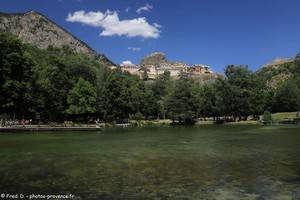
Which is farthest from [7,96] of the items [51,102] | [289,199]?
[289,199]

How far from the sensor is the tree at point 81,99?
10969 centimetres

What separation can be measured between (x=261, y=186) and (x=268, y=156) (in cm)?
1222

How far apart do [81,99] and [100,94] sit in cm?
1067

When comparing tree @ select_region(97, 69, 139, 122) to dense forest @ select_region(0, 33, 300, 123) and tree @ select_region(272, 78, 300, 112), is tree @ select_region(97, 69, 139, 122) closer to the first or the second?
dense forest @ select_region(0, 33, 300, 123)

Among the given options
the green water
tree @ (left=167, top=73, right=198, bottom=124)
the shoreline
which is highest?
tree @ (left=167, top=73, right=198, bottom=124)

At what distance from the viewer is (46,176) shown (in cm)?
2072

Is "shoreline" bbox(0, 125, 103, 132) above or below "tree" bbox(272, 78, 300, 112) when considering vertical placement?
below

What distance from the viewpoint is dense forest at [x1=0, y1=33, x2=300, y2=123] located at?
84.8 metres

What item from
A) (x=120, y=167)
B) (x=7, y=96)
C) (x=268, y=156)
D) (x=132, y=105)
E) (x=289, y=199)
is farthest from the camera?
(x=132, y=105)

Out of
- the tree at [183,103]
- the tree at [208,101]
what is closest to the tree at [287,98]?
the tree at [208,101]

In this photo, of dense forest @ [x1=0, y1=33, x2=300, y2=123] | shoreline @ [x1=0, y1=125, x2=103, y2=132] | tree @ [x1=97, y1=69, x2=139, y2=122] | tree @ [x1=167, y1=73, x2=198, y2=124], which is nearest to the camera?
shoreline @ [x1=0, y1=125, x2=103, y2=132]

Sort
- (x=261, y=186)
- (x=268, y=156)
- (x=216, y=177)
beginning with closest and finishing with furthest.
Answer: (x=261, y=186), (x=216, y=177), (x=268, y=156)

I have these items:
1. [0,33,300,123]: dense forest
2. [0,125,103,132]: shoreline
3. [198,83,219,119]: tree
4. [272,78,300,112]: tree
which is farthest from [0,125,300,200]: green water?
[272,78,300,112]: tree

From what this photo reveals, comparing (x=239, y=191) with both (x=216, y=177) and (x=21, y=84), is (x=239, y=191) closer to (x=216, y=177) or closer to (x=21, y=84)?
(x=216, y=177)
